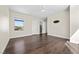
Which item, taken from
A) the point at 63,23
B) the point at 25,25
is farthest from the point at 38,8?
the point at 25,25

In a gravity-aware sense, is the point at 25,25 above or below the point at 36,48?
above

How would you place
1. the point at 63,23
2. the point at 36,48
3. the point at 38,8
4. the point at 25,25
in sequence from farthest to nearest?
the point at 25,25
the point at 63,23
the point at 36,48
the point at 38,8

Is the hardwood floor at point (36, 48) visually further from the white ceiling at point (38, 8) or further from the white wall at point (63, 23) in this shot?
the white ceiling at point (38, 8)

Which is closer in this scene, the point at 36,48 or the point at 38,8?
the point at 38,8

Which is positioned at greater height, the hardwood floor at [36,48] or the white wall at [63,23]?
the white wall at [63,23]

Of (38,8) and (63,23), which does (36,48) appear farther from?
(63,23)

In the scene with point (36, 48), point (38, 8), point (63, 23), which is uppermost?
point (38, 8)

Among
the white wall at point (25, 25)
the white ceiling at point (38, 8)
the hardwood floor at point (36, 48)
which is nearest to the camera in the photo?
the white ceiling at point (38, 8)

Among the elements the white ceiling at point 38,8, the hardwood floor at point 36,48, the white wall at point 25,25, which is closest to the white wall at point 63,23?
the hardwood floor at point 36,48

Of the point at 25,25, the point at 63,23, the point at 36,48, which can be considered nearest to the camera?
the point at 36,48
